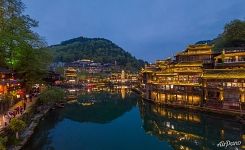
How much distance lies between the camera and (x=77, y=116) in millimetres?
55406

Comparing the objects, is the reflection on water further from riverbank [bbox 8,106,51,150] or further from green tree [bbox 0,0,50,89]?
green tree [bbox 0,0,50,89]

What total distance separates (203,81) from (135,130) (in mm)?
16211

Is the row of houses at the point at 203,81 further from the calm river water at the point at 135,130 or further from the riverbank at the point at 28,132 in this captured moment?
the riverbank at the point at 28,132

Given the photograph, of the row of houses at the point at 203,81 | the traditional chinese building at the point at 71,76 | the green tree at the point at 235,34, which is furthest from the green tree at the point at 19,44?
the traditional chinese building at the point at 71,76

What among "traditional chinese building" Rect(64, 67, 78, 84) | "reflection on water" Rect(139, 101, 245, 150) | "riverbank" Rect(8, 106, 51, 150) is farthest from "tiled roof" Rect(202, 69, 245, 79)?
"traditional chinese building" Rect(64, 67, 78, 84)

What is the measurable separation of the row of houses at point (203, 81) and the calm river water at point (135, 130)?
2.99 m

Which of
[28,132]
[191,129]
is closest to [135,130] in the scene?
Result: [191,129]

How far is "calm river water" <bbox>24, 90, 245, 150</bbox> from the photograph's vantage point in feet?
111

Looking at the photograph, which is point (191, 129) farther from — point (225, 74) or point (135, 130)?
point (225, 74)

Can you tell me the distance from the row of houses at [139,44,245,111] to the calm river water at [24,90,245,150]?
118 inches

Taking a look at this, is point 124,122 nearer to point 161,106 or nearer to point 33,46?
point 161,106

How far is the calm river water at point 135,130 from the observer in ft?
111

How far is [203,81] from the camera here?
52.1m

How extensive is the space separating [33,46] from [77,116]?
15.0 m
